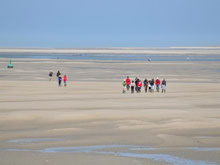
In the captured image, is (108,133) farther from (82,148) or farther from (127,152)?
(127,152)

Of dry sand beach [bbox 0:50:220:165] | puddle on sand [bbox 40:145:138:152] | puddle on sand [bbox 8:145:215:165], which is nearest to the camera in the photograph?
puddle on sand [bbox 8:145:215:165]

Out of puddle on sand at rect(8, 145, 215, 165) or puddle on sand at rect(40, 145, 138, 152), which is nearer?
puddle on sand at rect(8, 145, 215, 165)

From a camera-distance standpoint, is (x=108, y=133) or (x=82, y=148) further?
(x=108, y=133)

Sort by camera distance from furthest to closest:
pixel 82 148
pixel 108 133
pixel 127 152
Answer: pixel 108 133, pixel 82 148, pixel 127 152

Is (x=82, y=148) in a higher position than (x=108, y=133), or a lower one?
lower

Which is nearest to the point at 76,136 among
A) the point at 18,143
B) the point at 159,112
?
the point at 18,143

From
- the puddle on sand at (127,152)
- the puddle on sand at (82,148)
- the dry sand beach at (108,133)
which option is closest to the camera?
the puddle on sand at (127,152)

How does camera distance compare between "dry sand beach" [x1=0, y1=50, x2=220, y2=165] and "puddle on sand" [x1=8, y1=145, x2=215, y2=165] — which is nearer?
A: "puddle on sand" [x1=8, y1=145, x2=215, y2=165]

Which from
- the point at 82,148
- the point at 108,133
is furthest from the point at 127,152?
the point at 108,133

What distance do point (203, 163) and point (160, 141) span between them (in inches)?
99.7

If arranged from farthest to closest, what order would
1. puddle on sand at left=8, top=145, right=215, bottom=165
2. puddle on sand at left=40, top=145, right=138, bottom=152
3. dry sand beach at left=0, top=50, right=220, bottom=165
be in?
puddle on sand at left=40, top=145, right=138, bottom=152 < dry sand beach at left=0, top=50, right=220, bottom=165 < puddle on sand at left=8, top=145, right=215, bottom=165

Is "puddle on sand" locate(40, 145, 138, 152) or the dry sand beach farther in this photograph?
"puddle on sand" locate(40, 145, 138, 152)

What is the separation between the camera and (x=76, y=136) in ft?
43.9

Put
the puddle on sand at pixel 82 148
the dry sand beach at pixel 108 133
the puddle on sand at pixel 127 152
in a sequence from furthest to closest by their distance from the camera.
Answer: the puddle on sand at pixel 82 148, the dry sand beach at pixel 108 133, the puddle on sand at pixel 127 152
